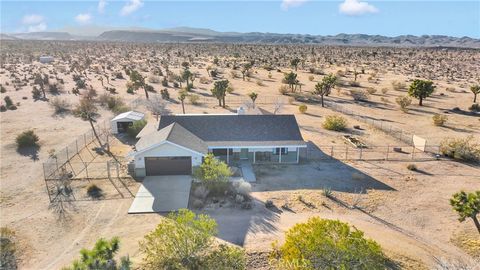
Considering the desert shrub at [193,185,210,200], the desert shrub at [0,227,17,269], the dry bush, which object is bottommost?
the desert shrub at [0,227,17,269]

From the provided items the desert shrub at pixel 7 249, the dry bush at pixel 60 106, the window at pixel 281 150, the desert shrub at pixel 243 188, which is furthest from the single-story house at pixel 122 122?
the desert shrub at pixel 7 249

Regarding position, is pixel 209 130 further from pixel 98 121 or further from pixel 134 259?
pixel 98 121

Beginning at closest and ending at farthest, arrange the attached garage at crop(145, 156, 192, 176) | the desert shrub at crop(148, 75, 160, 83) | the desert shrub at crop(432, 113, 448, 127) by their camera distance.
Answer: the attached garage at crop(145, 156, 192, 176), the desert shrub at crop(432, 113, 448, 127), the desert shrub at crop(148, 75, 160, 83)

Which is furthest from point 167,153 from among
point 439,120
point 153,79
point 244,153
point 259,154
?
point 153,79

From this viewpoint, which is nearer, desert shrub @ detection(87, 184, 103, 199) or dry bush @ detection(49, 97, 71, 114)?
desert shrub @ detection(87, 184, 103, 199)

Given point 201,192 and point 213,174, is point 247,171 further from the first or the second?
point 201,192

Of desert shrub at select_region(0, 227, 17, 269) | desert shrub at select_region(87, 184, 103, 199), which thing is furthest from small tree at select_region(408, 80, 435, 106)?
desert shrub at select_region(0, 227, 17, 269)

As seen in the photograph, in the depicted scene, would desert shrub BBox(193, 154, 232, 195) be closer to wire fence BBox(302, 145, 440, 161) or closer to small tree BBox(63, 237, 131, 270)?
wire fence BBox(302, 145, 440, 161)
